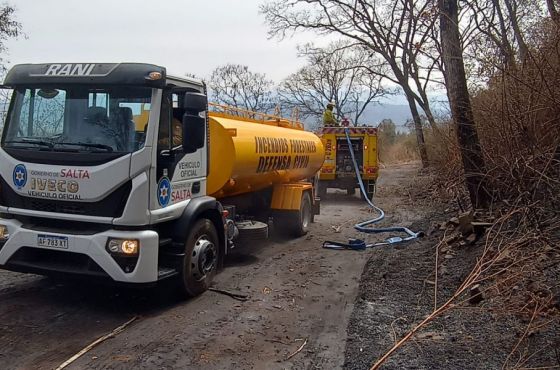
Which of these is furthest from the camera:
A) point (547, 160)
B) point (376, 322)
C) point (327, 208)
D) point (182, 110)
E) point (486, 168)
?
point (327, 208)

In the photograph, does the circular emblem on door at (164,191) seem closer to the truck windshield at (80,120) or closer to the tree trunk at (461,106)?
the truck windshield at (80,120)

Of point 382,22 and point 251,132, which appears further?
point 382,22

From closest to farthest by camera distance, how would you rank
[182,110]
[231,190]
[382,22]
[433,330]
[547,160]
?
[433,330] → [182,110] → [547,160] → [231,190] → [382,22]

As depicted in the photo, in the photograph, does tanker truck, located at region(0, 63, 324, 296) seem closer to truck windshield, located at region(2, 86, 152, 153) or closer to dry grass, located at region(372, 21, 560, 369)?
truck windshield, located at region(2, 86, 152, 153)

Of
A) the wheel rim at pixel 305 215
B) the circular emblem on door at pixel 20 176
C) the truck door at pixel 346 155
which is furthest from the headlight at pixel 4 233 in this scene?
the truck door at pixel 346 155

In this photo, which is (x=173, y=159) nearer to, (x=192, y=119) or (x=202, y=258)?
(x=192, y=119)

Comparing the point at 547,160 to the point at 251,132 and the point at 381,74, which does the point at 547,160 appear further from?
the point at 381,74

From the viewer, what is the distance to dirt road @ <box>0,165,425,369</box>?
4.81m

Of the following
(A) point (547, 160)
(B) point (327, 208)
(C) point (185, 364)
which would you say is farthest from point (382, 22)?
(C) point (185, 364)

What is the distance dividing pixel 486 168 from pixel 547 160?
78.3 inches

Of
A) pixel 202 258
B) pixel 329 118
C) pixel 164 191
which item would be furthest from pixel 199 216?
pixel 329 118

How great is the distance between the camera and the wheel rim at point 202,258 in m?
6.47

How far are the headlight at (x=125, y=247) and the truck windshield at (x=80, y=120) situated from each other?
916mm

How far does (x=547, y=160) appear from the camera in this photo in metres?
7.14
